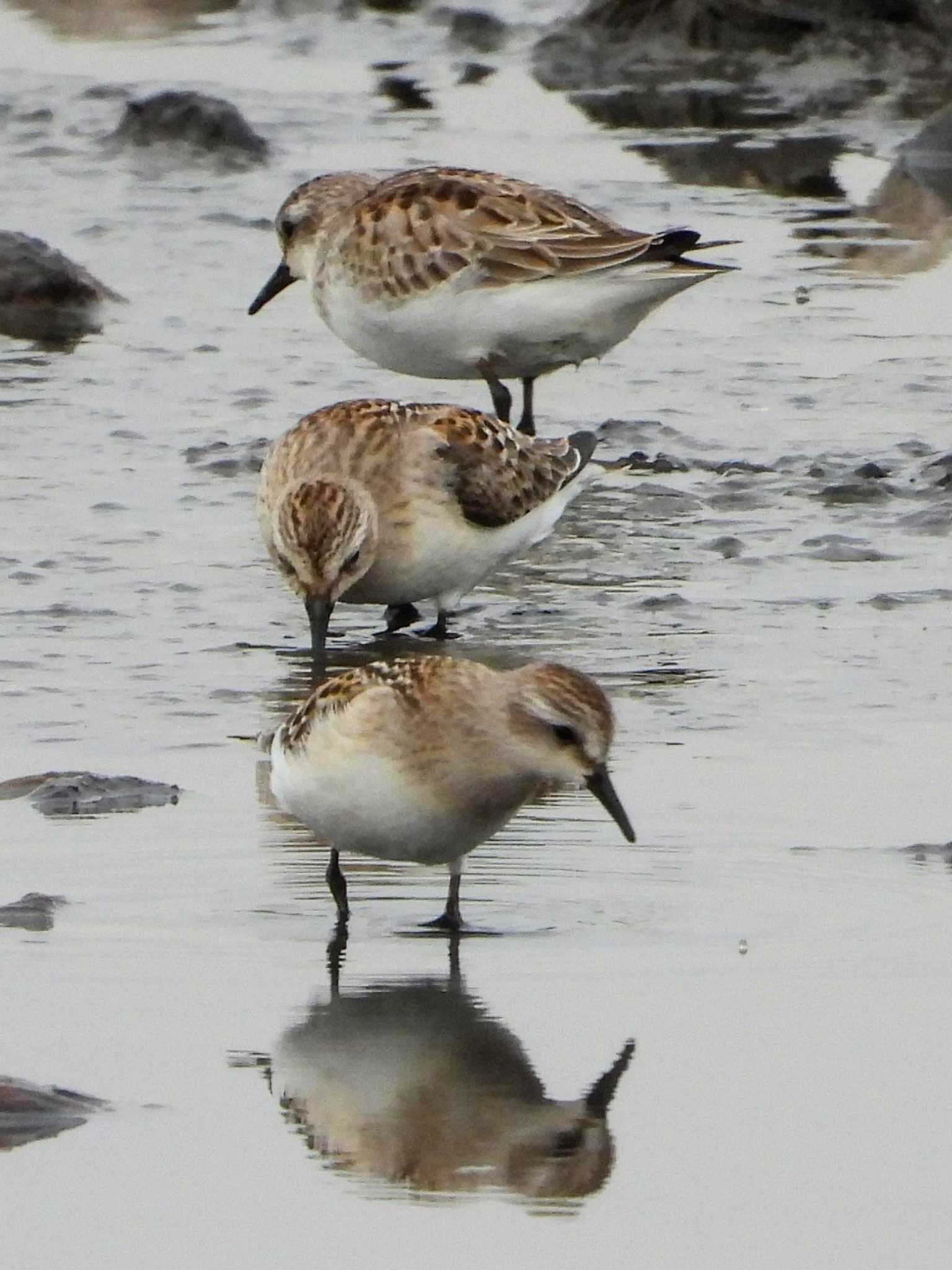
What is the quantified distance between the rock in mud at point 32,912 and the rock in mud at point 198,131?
11.0 metres

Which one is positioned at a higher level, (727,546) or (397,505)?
(397,505)

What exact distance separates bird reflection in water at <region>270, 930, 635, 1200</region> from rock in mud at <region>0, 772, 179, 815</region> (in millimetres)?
1267

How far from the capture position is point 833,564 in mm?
9531

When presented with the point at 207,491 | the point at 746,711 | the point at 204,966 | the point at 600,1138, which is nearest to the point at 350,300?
the point at 207,491

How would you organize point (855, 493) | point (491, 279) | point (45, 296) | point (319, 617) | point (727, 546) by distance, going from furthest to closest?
1. point (45, 296)
2. point (491, 279)
3. point (855, 493)
4. point (727, 546)
5. point (319, 617)

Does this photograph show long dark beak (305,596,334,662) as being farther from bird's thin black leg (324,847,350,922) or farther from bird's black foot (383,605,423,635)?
bird's thin black leg (324,847,350,922)

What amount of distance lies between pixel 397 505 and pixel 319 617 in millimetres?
610

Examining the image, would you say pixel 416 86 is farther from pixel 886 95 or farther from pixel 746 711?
pixel 746 711

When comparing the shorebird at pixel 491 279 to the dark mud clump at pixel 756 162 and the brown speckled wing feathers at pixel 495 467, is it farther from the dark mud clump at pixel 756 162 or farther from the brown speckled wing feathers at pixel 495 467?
the dark mud clump at pixel 756 162

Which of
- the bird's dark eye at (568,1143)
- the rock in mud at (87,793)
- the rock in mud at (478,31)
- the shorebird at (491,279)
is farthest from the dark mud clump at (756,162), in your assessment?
the bird's dark eye at (568,1143)

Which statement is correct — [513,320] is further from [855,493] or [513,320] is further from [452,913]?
[452,913]

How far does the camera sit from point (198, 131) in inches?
653

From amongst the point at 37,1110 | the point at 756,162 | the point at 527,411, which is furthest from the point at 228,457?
the point at 756,162

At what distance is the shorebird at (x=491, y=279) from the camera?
36.4 ft
